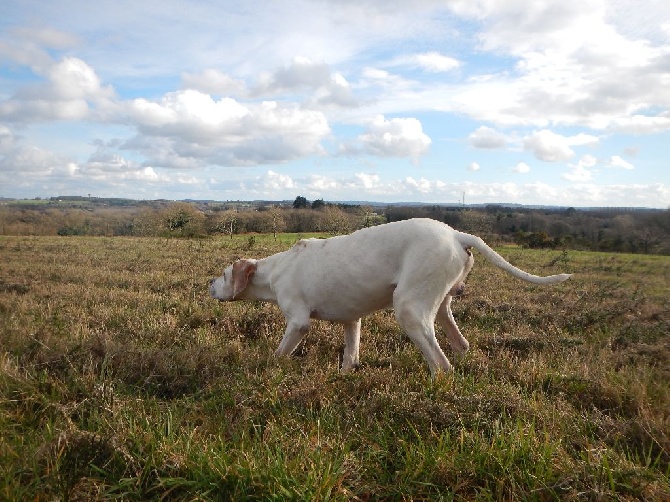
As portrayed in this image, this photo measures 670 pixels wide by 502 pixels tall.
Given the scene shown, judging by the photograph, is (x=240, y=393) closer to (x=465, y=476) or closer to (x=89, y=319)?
(x=465, y=476)

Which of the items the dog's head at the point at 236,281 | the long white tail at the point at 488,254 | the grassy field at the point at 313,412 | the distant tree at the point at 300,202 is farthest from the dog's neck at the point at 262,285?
the distant tree at the point at 300,202

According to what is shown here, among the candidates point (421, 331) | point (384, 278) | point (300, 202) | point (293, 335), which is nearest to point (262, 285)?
point (293, 335)

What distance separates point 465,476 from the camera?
2.94 metres

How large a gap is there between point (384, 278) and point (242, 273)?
7.31 ft

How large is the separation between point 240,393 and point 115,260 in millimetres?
14397

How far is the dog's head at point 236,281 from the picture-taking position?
22.1 ft

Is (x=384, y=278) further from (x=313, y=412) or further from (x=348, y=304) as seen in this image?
(x=313, y=412)

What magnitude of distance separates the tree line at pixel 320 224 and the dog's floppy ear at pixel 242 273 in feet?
92.4

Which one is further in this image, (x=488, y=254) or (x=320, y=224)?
(x=320, y=224)

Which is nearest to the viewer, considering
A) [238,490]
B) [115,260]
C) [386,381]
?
[238,490]

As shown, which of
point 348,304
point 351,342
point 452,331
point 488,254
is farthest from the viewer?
point 452,331

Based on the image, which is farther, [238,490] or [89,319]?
[89,319]

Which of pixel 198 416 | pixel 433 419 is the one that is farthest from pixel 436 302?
pixel 198 416

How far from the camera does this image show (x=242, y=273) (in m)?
6.73
